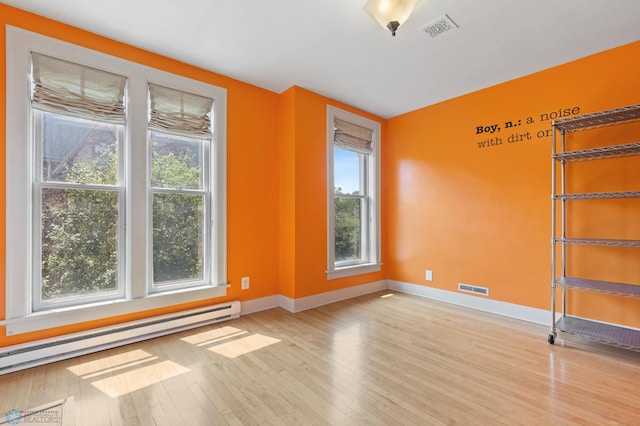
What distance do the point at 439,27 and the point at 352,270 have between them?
9.42 feet

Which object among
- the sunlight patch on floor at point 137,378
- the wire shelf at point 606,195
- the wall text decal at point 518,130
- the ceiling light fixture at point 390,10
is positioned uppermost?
the ceiling light fixture at point 390,10

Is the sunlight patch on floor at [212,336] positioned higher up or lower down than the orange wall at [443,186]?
lower down

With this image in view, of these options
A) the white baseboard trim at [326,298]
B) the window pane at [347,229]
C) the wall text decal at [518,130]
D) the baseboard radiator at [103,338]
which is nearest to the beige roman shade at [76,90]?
the baseboard radiator at [103,338]

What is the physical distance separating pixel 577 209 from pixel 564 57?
1.46 metres

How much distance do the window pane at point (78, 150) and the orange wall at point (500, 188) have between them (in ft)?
11.7

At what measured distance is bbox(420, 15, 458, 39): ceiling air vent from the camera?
227 cm

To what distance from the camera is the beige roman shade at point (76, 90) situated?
89.1 inches

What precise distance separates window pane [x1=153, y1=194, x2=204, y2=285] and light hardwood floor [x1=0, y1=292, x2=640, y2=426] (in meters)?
0.61

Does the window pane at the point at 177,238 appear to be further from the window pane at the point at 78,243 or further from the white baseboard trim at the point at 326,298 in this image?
the white baseboard trim at the point at 326,298

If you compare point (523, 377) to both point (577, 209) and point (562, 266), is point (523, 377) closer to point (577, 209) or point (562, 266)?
point (562, 266)

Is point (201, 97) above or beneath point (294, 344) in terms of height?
above

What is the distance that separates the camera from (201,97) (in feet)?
10.1

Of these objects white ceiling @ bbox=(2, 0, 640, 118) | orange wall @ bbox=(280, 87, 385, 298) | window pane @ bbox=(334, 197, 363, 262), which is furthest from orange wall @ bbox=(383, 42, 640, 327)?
orange wall @ bbox=(280, 87, 385, 298)

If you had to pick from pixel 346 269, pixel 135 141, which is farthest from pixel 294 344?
pixel 135 141
